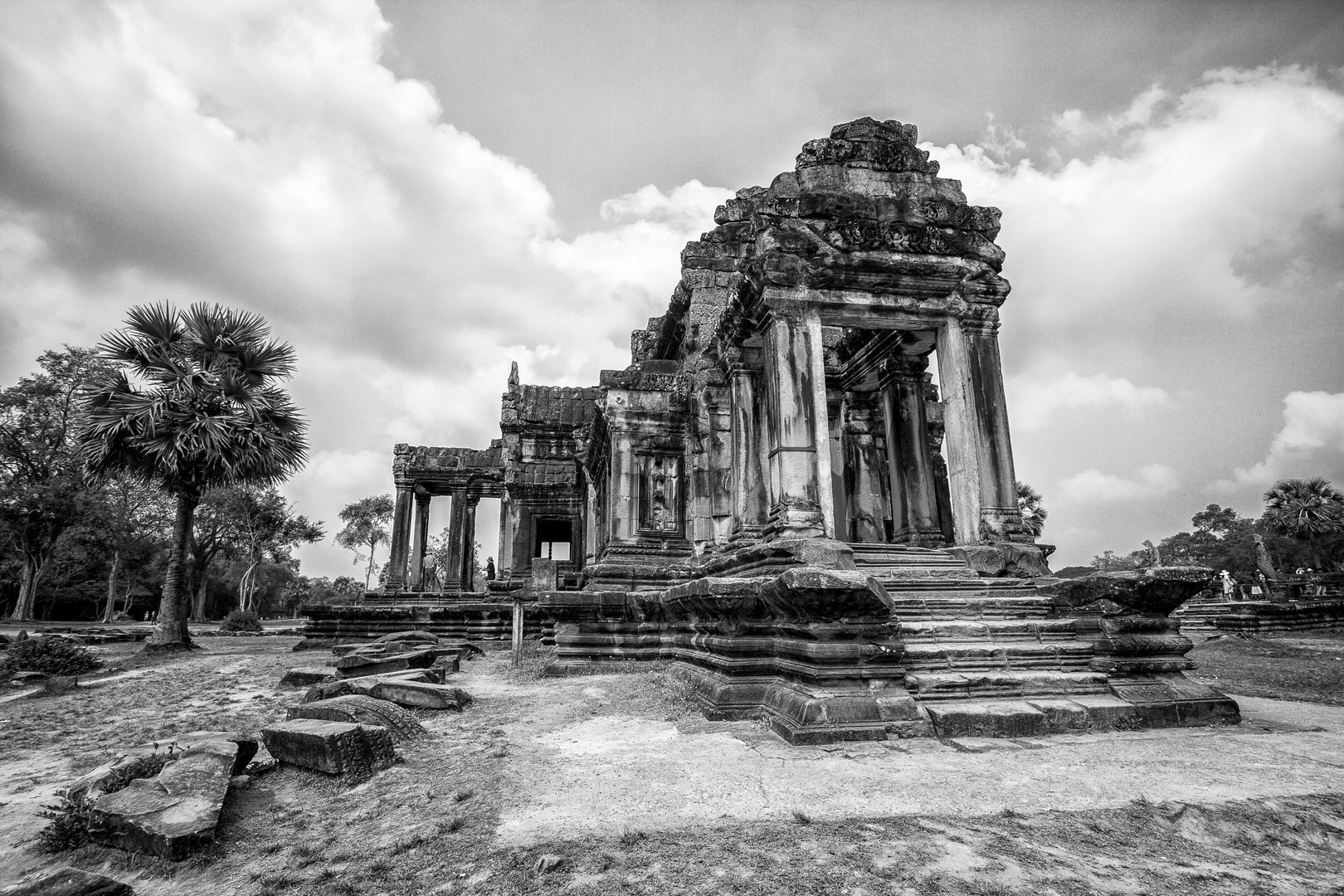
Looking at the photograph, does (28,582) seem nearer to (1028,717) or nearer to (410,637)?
(410,637)

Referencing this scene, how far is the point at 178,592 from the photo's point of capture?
1576cm

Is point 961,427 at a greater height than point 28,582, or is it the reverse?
point 961,427

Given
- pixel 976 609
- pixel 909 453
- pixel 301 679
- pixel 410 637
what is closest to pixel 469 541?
pixel 410 637

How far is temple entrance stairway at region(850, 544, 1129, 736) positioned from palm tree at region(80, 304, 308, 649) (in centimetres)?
1561

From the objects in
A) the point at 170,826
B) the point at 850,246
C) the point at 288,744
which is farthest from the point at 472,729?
the point at 850,246

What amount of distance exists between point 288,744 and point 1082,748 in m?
5.22

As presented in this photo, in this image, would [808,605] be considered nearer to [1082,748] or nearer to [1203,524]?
[1082,748]

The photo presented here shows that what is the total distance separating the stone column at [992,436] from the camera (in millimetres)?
8438

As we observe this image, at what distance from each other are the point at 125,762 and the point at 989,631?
6.43 metres

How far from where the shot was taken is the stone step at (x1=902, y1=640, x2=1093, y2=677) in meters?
5.85

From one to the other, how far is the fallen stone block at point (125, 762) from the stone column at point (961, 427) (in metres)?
7.66

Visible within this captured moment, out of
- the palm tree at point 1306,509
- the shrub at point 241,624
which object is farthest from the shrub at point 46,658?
the palm tree at point 1306,509

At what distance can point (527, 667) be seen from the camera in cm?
1075

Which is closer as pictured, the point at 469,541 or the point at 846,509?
the point at 846,509
